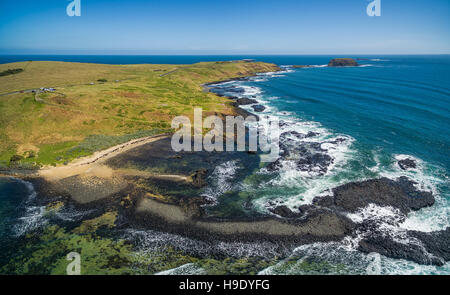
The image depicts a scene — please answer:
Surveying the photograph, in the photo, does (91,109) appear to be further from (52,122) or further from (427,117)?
(427,117)

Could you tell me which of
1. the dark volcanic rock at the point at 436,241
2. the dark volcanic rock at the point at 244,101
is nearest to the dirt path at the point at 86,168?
the dark volcanic rock at the point at 436,241

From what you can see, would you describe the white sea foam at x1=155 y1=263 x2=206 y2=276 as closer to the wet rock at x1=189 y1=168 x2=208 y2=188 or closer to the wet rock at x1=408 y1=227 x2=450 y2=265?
the wet rock at x1=189 y1=168 x2=208 y2=188

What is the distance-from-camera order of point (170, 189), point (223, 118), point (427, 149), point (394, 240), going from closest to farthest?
point (394, 240) < point (170, 189) < point (427, 149) < point (223, 118)

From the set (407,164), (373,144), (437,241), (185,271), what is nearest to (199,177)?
(185,271)

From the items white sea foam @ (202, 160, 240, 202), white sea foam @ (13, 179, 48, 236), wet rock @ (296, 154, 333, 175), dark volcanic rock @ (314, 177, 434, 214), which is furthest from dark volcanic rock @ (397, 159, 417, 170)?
white sea foam @ (13, 179, 48, 236)

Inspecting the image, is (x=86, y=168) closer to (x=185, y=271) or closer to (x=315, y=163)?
(x=185, y=271)

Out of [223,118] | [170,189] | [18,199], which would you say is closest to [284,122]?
[223,118]
